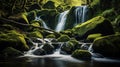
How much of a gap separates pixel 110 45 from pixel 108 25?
255 inches

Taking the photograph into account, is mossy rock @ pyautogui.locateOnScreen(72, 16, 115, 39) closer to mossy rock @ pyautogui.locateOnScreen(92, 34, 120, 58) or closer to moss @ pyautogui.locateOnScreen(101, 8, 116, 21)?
moss @ pyautogui.locateOnScreen(101, 8, 116, 21)

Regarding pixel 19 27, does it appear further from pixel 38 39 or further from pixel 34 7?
pixel 34 7

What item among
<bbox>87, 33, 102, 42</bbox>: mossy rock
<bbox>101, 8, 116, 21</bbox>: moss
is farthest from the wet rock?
<bbox>101, 8, 116, 21</bbox>: moss

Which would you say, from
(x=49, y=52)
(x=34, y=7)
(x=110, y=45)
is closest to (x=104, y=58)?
(x=110, y=45)

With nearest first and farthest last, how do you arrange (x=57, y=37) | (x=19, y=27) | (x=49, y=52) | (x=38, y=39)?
(x=49, y=52), (x=38, y=39), (x=57, y=37), (x=19, y=27)

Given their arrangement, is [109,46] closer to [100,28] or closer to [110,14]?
[100,28]

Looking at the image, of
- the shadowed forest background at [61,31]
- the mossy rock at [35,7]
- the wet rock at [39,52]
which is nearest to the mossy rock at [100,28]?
the shadowed forest background at [61,31]

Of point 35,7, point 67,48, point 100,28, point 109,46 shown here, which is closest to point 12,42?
point 67,48

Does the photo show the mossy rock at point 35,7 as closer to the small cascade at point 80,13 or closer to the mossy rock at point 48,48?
the small cascade at point 80,13

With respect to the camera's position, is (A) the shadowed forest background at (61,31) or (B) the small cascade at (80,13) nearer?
(A) the shadowed forest background at (61,31)

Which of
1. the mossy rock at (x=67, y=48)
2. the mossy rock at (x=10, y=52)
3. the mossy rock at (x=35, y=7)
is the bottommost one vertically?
the mossy rock at (x=67, y=48)

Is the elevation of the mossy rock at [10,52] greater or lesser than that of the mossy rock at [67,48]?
greater

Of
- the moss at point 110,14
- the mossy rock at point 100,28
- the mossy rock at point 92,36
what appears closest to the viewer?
the mossy rock at point 92,36

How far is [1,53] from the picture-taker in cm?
1658
